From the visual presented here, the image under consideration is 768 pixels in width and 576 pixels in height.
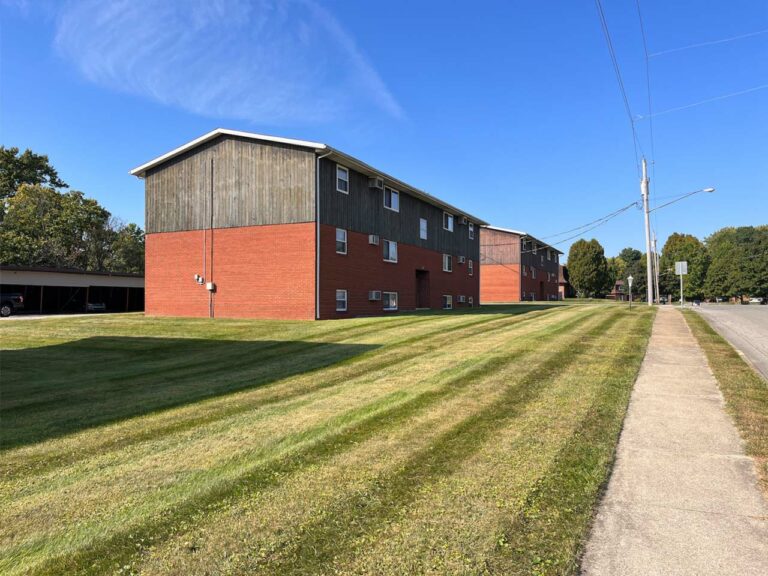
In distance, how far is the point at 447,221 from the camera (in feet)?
106

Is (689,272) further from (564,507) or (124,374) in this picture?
(564,507)

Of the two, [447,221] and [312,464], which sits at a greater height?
[447,221]

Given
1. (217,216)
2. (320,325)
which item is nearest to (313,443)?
(320,325)

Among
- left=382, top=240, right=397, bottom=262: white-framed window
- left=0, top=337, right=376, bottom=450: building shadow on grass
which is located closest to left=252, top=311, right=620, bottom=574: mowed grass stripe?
left=0, top=337, right=376, bottom=450: building shadow on grass

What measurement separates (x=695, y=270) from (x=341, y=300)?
7760cm

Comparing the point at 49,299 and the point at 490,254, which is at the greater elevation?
the point at 490,254

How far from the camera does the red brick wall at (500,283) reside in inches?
1836

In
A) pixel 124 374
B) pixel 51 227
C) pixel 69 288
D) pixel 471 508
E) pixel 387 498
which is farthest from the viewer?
pixel 51 227

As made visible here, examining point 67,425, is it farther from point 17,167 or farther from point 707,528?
point 17,167

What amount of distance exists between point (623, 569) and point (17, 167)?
195ft

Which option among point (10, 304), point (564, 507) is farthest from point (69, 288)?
point (564, 507)

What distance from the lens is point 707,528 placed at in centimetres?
319

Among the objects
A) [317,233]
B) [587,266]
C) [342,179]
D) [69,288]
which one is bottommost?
[69,288]

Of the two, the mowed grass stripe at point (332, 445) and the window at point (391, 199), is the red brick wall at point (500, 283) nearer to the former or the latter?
the window at point (391, 199)
